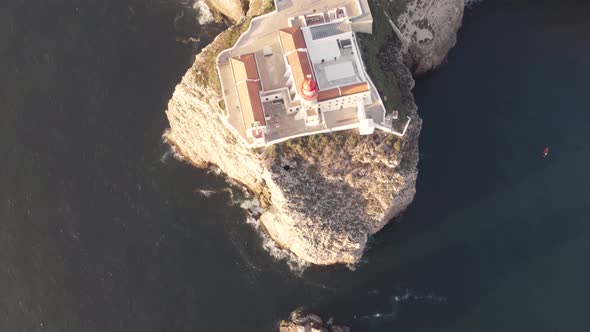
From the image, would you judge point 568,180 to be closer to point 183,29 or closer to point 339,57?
point 339,57

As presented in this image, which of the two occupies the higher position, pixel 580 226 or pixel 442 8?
pixel 442 8

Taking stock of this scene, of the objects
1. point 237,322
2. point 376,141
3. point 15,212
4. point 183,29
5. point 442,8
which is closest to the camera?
point 376,141

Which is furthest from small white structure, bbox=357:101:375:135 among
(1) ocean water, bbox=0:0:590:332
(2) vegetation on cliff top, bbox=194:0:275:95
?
(2) vegetation on cliff top, bbox=194:0:275:95

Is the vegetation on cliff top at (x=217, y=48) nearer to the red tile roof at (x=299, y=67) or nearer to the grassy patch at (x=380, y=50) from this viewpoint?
the red tile roof at (x=299, y=67)

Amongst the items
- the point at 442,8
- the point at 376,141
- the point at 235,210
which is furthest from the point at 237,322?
the point at 442,8

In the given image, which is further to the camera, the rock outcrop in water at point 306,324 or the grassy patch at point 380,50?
the rock outcrop in water at point 306,324

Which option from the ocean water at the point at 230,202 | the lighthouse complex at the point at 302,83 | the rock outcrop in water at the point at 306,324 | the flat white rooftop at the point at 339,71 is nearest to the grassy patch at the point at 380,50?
the lighthouse complex at the point at 302,83
